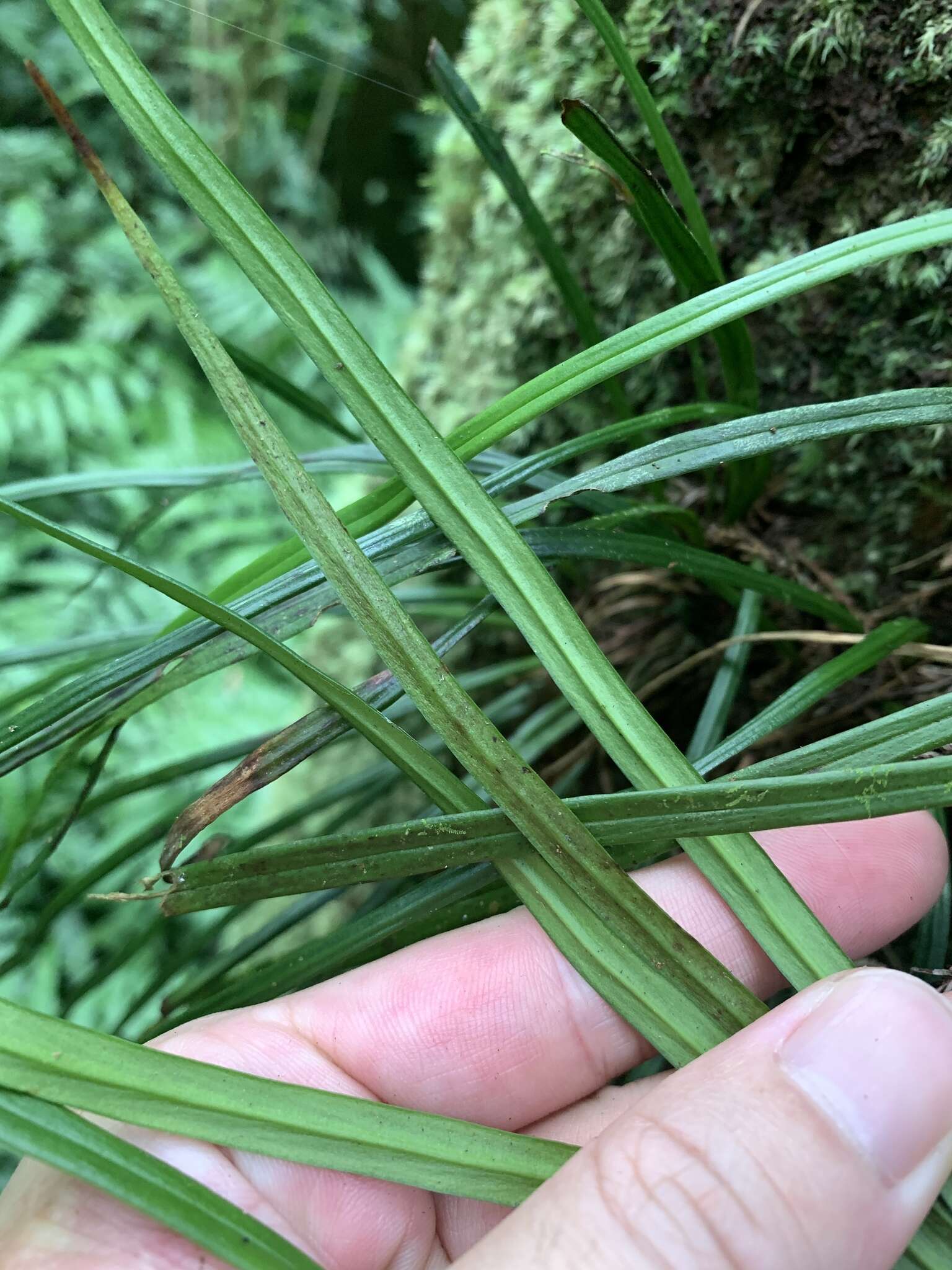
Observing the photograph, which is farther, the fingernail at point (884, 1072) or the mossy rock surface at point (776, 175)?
the mossy rock surface at point (776, 175)

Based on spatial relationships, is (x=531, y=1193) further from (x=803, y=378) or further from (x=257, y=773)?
(x=803, y=378)

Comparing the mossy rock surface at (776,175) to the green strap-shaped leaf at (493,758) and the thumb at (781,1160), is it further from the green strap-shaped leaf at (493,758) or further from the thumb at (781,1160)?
the thumb at (781,1160)

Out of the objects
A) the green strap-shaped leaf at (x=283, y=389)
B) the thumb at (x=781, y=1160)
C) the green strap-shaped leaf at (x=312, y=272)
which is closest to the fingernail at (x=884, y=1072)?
the thumb at (x=781, y=1160)

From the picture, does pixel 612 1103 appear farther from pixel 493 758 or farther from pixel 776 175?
pixel 776 175

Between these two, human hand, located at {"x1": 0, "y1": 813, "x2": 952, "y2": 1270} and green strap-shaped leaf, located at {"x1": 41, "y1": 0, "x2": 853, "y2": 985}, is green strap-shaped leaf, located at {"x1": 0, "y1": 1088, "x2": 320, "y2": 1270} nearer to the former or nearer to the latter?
human hand, located at {"x1": 0, "y1": 813, "x2": 952, "y2": 1270}

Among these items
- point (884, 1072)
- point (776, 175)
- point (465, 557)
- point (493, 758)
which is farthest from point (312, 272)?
point (884, 1072)

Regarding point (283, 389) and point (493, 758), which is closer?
point (493, 758)

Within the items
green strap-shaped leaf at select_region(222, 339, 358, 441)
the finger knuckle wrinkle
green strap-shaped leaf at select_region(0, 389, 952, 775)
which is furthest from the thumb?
green strap-shaped leaf at select_region(222, 339, 358, 441)
